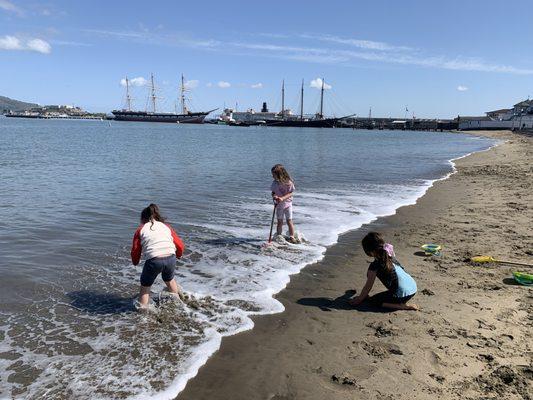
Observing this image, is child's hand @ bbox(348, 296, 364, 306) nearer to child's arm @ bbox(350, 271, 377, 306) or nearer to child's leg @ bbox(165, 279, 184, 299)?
child's arm @ bbox(350, 271, 377, 306)

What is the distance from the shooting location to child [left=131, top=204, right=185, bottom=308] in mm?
6148

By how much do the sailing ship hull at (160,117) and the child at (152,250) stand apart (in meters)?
Answer: 160

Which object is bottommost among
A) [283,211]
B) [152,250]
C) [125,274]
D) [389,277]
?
[125,274]

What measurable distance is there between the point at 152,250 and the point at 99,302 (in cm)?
122

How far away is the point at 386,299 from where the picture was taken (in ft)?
20.5

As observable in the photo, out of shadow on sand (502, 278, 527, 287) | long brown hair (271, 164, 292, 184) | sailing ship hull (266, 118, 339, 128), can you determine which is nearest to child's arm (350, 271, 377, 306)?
shadow on sand (502, 278, 527, 287)

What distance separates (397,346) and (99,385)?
331 centimetres

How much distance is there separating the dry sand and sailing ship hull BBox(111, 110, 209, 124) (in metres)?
160

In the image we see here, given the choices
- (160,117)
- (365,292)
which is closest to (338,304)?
(365,292)

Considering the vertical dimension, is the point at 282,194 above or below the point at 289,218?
above

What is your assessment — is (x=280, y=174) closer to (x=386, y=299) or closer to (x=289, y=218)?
(x=289, y=218)

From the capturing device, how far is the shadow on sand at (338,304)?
6281 mm

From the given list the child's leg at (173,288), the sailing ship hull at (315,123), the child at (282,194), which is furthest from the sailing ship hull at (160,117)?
the child's leg at (173,288)

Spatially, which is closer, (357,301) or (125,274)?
(357,301)
